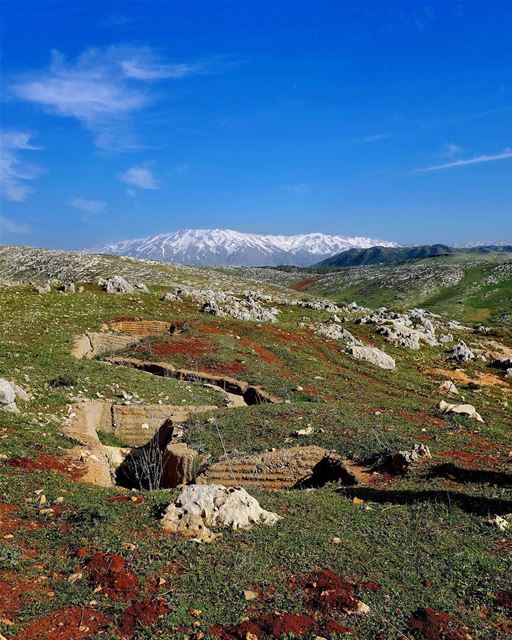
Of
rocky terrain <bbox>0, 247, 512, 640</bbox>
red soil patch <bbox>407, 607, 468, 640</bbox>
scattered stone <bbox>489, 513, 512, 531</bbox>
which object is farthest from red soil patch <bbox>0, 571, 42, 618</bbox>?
scattered stone <bbox>489, 513, 512, 531</bbox>

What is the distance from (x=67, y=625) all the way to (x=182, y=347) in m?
23.8

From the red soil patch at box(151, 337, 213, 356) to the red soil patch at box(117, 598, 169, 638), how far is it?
2223 centimetres

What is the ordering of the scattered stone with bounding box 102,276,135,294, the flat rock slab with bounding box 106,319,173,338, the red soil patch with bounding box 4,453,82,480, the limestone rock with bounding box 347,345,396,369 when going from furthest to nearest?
the scattered stone with bounding box 102,276,135,294 → the limestone rock with bounding box 347,345,396,369 → the flat rock slab with bounding box 106,319,173,338 → the red soil patch with bounding box 4,453,82,480

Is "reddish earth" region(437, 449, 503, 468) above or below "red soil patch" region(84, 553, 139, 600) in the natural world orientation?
below

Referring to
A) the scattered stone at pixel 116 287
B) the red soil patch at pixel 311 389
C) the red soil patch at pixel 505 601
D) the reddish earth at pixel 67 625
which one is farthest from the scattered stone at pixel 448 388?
the scattered stone at pixel 116 287

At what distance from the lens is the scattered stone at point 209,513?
1059 cm

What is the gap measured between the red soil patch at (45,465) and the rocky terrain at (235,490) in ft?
0.22

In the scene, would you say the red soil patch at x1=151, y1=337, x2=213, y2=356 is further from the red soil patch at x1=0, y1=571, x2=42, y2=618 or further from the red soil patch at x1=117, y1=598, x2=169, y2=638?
the red soil patch at x1=117, y1=598, x2=169, y2=638

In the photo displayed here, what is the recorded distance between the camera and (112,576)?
874cm

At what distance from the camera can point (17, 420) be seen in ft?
54.9

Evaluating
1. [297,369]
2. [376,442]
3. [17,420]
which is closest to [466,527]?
[376,442]

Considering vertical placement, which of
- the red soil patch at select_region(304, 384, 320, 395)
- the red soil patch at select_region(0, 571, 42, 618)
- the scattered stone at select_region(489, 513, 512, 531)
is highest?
the red soil patch at select_region(0, 571, 42, 618)

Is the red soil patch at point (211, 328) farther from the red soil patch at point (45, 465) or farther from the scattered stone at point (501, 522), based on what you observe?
the scattered stone at point (501, 522)

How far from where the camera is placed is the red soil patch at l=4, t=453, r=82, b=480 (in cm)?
1346
